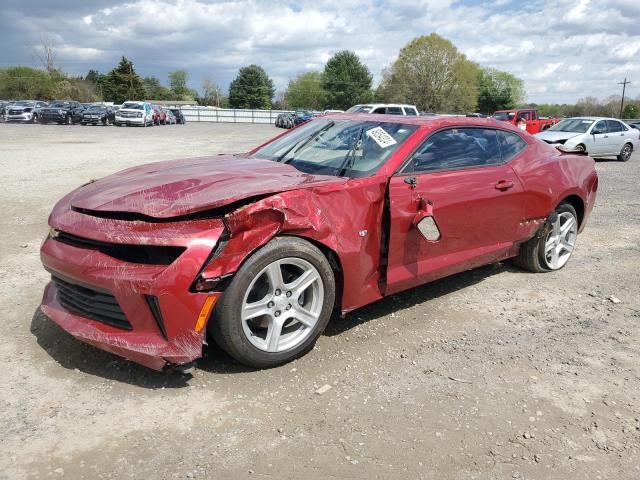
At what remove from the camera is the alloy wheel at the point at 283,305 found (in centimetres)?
304

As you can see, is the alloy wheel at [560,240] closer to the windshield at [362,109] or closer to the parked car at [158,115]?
the windshield at [362,109]

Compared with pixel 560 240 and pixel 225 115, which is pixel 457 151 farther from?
pixel 225 115

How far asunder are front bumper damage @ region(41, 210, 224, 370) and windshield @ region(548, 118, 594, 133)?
1620 centimetres

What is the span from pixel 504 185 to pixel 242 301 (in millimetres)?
2551

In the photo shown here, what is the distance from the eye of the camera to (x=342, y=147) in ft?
12.9

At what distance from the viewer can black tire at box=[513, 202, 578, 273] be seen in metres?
4.88

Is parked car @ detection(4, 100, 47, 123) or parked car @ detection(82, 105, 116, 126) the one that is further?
parked car @ detection(4, 100, 47, 123)

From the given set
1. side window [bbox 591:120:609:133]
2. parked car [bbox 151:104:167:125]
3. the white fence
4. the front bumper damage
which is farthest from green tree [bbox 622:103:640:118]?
the front bumper damage

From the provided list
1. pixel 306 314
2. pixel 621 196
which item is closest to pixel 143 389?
pixel 306 314

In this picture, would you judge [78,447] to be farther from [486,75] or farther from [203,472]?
[486,75]


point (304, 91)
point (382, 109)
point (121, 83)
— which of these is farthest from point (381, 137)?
point (304, 91)

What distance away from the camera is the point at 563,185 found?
4883mm

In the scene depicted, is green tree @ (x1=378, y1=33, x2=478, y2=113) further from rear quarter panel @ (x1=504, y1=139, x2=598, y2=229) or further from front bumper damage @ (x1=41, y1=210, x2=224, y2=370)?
front bumper damage @ (x1=41, y1=210, x2=224, y2=370)

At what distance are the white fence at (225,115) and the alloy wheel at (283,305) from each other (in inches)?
2276
